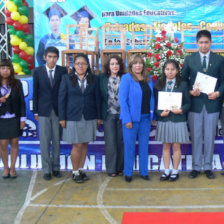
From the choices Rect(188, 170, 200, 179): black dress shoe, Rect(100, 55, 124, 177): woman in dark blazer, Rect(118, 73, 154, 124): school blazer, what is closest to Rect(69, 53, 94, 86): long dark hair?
Rect(100, 55, 124, 177): woman in dark blazer

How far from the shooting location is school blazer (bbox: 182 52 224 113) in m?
3.68

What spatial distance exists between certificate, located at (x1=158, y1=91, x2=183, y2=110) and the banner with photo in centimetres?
378

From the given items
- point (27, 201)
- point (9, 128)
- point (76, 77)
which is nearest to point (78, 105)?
point (76, 77)

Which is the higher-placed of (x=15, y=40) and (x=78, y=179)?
(x=15, y=40)

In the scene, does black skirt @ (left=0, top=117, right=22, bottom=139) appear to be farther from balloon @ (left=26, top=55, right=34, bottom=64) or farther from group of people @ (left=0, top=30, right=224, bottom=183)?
balloon @ (left=26, top=55, right=34, bottom=64)

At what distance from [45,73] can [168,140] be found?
1.61 meters

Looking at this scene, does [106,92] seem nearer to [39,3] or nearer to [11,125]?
[11,125]

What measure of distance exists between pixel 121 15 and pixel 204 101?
14.5ft

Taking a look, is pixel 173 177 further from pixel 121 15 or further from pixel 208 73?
pixel 121 15

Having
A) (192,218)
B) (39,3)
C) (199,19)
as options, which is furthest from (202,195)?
(39,3)

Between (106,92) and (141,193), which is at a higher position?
(106,92)

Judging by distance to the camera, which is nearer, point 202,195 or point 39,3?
point 202,195

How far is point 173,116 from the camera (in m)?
3.70

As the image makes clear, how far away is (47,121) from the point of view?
3848 millimetres
